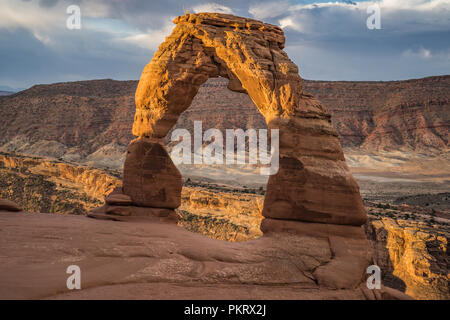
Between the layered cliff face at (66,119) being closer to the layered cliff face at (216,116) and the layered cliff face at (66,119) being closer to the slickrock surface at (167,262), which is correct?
the layered cliff face at (216,116)

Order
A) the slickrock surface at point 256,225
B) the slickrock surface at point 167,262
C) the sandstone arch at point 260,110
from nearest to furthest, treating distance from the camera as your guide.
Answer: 1. the slickrock surface at point 167,262
2. the sandstone arch at point 260,110
3. the slickrock surface at point 256,225

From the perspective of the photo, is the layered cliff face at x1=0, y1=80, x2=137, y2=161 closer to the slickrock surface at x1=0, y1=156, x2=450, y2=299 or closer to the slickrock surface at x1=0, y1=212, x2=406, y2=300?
the slickrock surface at x1=0, y1=156, x2=450, y2=299

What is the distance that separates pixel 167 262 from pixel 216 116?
241 feet

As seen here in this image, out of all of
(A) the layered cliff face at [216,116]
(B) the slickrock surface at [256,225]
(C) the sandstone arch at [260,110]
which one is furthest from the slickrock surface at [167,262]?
(A) the layered cliff face at [216,116]

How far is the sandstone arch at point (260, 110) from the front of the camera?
10914mm

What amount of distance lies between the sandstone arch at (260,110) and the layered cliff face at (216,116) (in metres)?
57.5

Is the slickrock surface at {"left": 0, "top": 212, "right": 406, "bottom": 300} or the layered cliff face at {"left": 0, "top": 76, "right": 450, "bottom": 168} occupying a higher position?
the layered cliff face at {"left": 0, "top": 76, "right": 450, "bottom": 168}

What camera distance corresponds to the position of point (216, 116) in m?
80.8

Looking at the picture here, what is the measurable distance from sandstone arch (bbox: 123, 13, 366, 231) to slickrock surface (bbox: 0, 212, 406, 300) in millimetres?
839

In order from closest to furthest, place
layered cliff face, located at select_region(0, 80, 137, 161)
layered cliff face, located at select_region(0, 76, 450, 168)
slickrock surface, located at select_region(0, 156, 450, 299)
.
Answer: slickrock surface, located at select_region(0, 156, 450, 299), layered cliff face, located at select_region(0, 76, 450, 168), layered cliff face, located at select_region(0, 80, 137, 161)

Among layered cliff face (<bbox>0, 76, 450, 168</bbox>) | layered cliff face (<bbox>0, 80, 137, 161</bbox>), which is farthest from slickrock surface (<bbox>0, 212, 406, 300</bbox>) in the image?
layered cliff face (<bbox>0, 80, 137, 161</bbox>)

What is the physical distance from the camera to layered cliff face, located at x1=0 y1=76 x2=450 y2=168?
75625mm

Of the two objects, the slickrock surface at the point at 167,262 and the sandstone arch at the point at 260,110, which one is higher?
the sandstone arch at the point at 260,110

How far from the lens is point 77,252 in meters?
8.12
